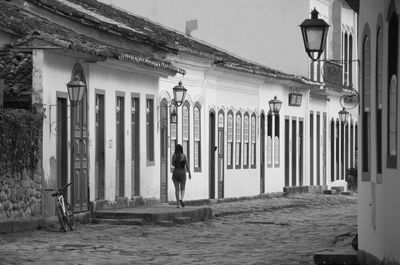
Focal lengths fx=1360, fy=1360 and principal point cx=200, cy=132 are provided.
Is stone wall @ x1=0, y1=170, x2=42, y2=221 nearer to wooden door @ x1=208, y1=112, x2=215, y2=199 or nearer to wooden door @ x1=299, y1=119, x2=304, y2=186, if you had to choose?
wooden door @ x1=208, y1=112, x2=215, y2=199

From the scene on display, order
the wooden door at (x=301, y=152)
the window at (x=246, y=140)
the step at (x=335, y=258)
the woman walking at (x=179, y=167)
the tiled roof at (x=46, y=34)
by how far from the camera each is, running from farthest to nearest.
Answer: the wooden door at (x=301, y=152) → the window at (x=246, y=140) → the woman walking at (x=179, y=167) → the tiled roof at (x=46, y=34) → the step at (x=335, y=258)

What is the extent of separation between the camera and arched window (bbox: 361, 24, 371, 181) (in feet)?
50.5

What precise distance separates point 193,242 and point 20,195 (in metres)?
3.18

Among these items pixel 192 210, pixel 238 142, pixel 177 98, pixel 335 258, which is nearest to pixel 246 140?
pixel 238 142

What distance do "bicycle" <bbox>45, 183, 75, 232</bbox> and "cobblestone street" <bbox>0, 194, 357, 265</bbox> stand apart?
0.66 ft

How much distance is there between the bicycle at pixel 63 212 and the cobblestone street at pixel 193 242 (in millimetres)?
200

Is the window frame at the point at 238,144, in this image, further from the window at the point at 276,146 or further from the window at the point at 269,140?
the window at the point at 276,146

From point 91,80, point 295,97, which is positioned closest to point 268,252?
point 91,80

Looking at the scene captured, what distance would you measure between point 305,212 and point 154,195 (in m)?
4.15

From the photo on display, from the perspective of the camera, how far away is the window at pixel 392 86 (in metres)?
13.2

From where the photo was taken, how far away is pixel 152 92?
30641 millimetres

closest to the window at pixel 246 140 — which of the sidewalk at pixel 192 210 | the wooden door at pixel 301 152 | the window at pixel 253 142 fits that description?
the window at pixel 253 142

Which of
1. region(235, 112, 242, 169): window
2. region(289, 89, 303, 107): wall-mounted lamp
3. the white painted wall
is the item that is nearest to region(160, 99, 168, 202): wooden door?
region(235, 112, 242, 169): window

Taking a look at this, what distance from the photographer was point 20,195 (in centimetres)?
2266
